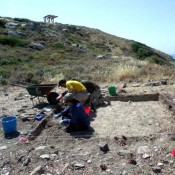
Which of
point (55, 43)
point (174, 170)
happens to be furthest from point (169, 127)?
point (55, 43)

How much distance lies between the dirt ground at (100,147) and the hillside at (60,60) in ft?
20.4

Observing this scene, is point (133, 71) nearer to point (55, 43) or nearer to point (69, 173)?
point (69, 173)

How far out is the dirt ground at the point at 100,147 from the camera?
5.92m

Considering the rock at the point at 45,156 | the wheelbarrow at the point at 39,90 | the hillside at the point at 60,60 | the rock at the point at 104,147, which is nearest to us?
the rock at the point at 45,156

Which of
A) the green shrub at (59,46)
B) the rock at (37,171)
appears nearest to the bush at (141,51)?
the green shrub at (59,46)

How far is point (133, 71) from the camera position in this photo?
51.9 ft

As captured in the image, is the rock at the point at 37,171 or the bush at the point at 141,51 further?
the bush at the point at 141,51

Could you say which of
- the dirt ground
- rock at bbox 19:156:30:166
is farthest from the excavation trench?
rock at bbox 19:156:30:166

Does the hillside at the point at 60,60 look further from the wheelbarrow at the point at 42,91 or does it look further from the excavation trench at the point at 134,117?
the wheelbarrow at the point at 42,91

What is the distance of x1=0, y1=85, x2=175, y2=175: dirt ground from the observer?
5.92 meters

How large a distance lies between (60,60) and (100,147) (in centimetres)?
2309

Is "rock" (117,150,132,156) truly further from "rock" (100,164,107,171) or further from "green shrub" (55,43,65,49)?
"green shrub" (55,43,65,49)

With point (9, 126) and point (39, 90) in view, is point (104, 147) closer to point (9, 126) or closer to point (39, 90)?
point (9, 126)

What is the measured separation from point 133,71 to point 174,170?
33.9 ft
